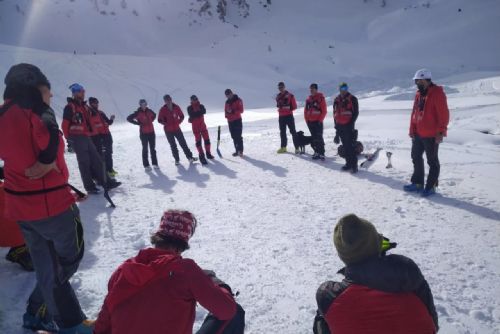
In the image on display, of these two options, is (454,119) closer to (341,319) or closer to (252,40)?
(341,319)

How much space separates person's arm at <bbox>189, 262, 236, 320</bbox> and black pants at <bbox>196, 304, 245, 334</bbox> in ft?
0.37

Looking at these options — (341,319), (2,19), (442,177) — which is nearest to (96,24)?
(2,19)

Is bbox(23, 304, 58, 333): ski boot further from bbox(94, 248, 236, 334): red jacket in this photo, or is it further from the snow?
bbox(94, 248, 236, 334): red jacket

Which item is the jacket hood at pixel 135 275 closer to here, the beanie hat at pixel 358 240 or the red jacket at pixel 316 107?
the beanie hat at pixel 358 240

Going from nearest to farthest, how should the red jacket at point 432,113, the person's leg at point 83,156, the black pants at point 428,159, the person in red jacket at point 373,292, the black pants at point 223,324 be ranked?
1. the person in red jacket at point 373,292
2. the black pants at point 223,324
3. the red jacket at point 432,113
4. the black pants at point 428,159
5. the person's leg at point 83,156

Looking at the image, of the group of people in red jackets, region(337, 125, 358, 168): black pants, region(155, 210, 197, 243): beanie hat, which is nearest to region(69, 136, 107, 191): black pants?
the group of people in red jackets

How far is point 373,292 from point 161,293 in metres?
1.06

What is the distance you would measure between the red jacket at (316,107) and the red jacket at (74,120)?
5184mm

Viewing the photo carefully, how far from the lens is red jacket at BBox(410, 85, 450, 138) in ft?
19.1

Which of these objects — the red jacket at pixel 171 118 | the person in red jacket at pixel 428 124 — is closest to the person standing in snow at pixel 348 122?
the person in red jacket at pixel 428 124

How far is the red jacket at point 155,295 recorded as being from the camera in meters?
1.94

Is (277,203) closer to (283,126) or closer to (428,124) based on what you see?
(428,124)

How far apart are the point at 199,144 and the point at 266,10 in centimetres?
4585

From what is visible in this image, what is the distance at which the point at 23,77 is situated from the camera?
2.54 m
